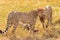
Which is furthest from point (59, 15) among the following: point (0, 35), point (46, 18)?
point (0, 35)

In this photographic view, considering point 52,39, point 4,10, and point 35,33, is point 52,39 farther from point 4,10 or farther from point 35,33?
point 4,10

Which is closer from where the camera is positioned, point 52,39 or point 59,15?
point 52,39

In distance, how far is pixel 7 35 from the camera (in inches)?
534

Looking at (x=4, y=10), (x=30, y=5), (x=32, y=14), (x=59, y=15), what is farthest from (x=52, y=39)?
(x=30, y=5)

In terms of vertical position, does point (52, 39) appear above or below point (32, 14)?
below

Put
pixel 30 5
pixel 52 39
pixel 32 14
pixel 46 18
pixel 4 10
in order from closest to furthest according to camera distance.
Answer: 1. pixel 52 39
2. pixel 32 14
3. pixel 46 18
4. pixel 4 10
5. pixel 30 5

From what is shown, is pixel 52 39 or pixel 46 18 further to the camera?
pixel 46 18

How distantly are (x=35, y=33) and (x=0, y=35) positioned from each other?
4.99 feet

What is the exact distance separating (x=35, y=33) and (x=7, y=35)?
1.22 metres

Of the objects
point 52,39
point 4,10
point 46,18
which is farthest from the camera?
point 4,10

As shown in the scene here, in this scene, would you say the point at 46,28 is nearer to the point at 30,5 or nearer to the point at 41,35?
the point at 41,35

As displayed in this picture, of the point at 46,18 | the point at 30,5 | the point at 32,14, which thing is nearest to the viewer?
the point at 32,14

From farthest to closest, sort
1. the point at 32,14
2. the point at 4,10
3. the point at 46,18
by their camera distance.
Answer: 1. the point at 4,10
2. the point at 46,18
3. the point at 32,14

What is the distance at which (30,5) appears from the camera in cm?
2173
